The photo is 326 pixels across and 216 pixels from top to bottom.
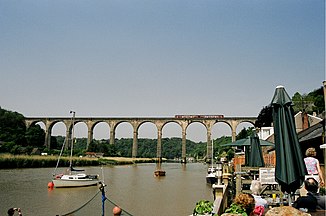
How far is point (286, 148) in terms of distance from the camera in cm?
458

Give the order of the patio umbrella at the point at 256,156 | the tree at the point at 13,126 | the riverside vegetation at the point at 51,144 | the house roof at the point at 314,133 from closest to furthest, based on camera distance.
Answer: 1. the patio umbrella at the point at 256,156
2. the house roof at the point at 314,133
3. the riverside vegetation at the point at 51,144
4. the tree at the point at 13,126

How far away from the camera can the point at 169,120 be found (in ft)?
222

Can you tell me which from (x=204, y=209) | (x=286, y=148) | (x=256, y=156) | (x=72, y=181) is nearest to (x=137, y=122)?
(x=72, y=181)

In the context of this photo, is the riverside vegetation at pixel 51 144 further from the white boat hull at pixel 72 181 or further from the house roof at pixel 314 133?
the house roof at pixel 314 133

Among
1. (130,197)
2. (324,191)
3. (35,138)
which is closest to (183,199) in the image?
(130,197)

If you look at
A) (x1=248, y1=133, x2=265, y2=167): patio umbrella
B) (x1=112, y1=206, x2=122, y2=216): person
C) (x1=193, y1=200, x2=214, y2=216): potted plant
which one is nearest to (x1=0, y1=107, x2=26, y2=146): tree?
(x1=112, y1=206, x2=122, y2=216): person

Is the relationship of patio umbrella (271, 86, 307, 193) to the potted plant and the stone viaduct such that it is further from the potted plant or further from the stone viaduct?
the stone viaduct

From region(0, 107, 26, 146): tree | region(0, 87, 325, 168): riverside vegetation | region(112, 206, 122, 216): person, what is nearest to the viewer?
region(112, 206, 122, 216): person

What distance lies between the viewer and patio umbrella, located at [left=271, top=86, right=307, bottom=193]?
4.48 meters

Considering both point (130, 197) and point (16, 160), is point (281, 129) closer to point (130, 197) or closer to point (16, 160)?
point (130, 197)

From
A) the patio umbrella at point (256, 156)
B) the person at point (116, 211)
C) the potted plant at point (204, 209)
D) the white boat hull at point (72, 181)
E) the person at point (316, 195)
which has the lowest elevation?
the white boat hull at point (72, 181)

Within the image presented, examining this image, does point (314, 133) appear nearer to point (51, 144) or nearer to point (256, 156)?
point (256, 156)

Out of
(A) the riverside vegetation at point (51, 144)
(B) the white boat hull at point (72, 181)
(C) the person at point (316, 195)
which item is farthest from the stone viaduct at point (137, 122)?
(C) the person at point (316, 195)

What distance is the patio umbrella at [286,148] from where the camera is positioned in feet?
14.7
